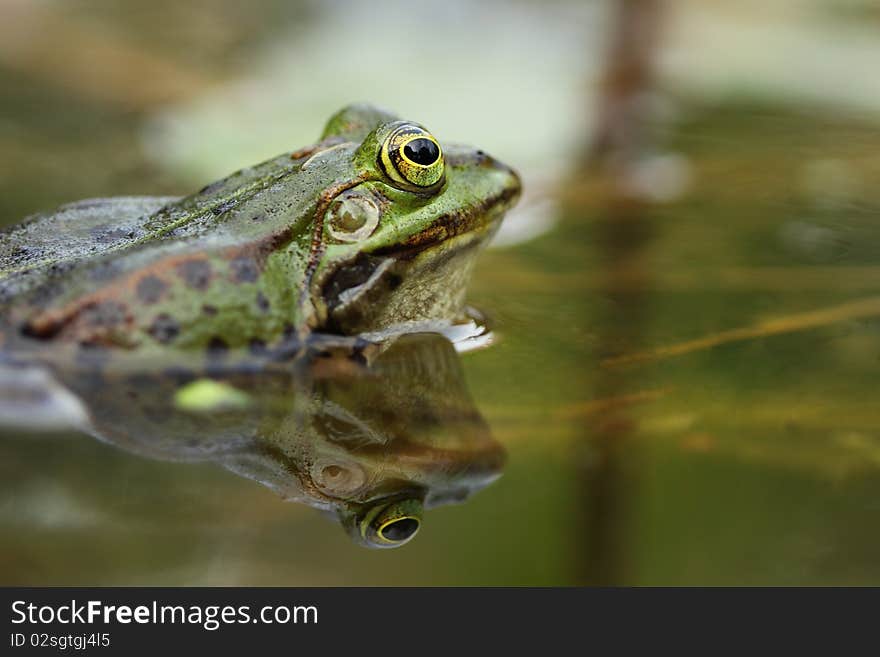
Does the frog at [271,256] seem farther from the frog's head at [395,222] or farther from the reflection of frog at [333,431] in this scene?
the reflection of frog at [333,431]

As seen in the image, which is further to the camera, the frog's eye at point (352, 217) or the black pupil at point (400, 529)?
the frog's eye at point (352, 217)

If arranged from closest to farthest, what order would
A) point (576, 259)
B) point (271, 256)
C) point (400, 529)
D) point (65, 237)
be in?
point (400, 529)
point (271, 256)
point (65, 237)
point (576, 259)

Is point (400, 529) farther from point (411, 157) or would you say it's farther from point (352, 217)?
point (411, 157)

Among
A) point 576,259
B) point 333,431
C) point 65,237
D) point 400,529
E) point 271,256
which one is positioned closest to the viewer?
point 400,529

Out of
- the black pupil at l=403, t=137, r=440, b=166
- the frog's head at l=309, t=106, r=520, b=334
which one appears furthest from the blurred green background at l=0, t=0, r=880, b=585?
the black pupil at l=403, t=137, r=440, b=166

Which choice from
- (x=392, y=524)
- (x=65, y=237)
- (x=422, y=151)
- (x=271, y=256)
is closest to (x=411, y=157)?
(x=422, y=151)

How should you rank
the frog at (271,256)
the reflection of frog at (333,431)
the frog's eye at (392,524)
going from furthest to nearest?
the frog at (271,256), the reflection of frog at (333,431), the frog's eye at (392,524)

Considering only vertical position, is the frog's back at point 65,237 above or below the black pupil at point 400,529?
above

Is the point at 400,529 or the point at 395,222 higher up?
the point at 395,222

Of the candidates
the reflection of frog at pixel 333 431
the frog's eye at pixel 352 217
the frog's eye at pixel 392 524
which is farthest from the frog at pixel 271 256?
the frog's eye at pixel 392 524
